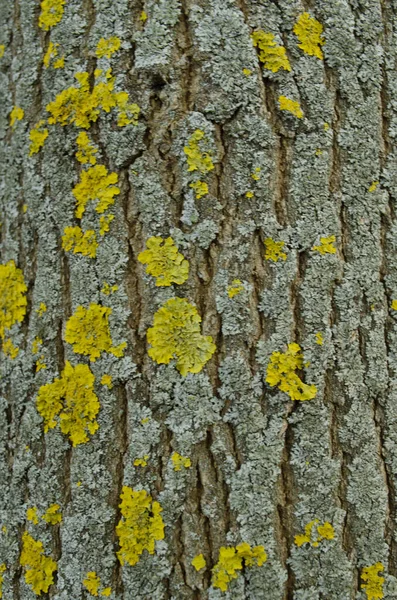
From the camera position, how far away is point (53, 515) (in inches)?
49.3

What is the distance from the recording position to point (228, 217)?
4.06 ft

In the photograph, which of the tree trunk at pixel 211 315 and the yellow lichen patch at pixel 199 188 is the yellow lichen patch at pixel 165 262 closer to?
the tree trunk at pixel 211 315

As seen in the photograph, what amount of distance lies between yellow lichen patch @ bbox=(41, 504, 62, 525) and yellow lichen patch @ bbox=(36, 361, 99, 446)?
14 cm

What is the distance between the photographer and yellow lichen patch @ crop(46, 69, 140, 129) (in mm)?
1273

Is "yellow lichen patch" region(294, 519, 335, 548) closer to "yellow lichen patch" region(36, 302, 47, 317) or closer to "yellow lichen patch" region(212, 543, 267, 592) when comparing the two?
"yellow lichen patch" region(212, 543, 267, 592)

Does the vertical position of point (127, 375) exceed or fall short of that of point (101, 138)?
it falls short

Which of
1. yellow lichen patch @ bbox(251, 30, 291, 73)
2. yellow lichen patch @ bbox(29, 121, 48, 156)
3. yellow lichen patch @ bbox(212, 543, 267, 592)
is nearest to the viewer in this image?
yellow lichen patch @ bbox(212, 543, 267, 592)

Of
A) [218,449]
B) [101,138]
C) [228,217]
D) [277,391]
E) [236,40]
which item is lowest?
[218,449]

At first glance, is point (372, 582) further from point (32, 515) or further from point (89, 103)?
point (89, 103)

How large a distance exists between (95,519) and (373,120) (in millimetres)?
1020

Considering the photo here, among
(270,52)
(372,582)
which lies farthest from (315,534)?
(270,52)

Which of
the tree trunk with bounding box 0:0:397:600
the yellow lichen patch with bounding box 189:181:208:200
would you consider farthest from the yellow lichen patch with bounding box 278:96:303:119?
the yellow lichen patch with bounding box 189:181:208:200

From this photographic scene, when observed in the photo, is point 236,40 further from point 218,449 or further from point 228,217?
point 218,449

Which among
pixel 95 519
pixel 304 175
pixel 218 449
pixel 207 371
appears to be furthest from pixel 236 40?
pixel 95 519
